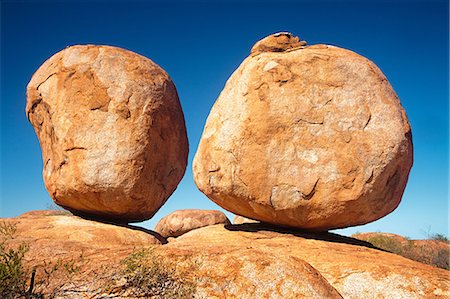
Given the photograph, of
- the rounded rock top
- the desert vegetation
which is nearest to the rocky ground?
the rounded rock top

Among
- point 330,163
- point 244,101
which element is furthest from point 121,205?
point 330,163

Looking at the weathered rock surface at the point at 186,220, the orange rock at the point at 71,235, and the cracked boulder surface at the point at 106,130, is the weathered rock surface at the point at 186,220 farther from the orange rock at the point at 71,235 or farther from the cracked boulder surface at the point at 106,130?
the cracked boulder surface at the point at 106,130

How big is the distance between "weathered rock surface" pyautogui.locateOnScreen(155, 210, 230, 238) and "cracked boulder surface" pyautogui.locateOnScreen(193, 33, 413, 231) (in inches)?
310

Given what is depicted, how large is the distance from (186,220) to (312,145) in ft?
29.5

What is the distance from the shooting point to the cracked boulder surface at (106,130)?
6.82m

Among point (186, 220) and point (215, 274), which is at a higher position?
point (186, 220)

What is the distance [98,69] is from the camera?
711cm

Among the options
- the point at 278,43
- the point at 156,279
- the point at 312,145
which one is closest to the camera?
the point at 156,279

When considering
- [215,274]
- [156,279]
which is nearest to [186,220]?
[215,274]

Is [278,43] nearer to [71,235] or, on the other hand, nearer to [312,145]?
[312,145]

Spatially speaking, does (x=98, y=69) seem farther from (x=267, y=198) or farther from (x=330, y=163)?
(x=330, y=163)

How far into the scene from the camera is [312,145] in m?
6.11

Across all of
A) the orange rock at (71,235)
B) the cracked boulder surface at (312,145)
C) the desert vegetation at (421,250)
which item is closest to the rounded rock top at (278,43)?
the cracked boulder surface at (312,145)

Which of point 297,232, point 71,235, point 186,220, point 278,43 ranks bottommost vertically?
point 71,235
